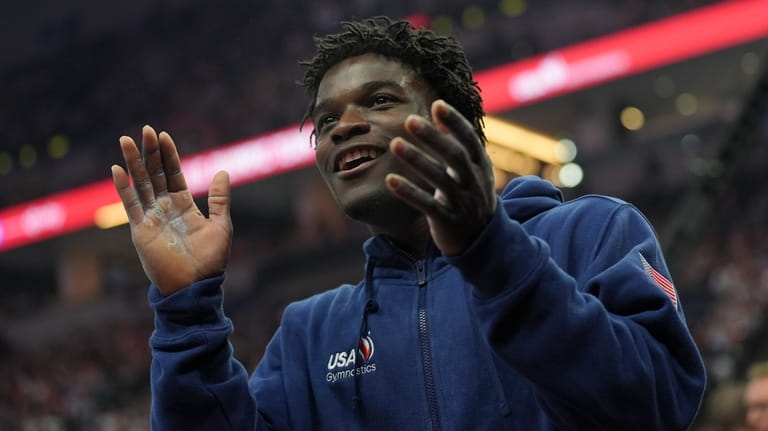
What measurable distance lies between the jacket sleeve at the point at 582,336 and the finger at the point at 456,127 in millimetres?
Answer: 123

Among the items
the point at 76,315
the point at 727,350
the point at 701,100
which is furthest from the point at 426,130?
the point at 76,315

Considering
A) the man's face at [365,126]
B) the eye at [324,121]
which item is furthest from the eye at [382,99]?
the eye at [324,121]

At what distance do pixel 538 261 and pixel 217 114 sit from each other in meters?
20.4

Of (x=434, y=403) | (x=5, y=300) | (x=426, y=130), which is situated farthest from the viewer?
(x=5, y=300)

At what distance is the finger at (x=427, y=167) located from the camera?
5.57ft

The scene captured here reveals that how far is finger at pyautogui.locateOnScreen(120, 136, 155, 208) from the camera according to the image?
221 cm

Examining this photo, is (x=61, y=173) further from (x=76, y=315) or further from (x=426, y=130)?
(x=426, y=130)

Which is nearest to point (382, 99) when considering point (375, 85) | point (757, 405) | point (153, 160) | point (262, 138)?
point (375, 85)

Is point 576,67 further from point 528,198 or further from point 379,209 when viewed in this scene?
point 379,209

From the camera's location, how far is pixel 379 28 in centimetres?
248

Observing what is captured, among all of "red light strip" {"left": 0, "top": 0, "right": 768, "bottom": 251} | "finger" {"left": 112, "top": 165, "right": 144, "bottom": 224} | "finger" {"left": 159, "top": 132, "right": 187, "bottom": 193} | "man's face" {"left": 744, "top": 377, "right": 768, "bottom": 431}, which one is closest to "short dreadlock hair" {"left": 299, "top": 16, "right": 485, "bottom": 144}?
"finger" {"left": 159, "top": 132, "right": 187, "bottom": 193}

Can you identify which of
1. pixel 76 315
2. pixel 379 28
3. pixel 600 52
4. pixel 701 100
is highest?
pixel 379 28

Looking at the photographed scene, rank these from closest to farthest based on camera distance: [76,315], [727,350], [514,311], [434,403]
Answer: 1. [514,311]
2. [434,403]
3. [727,350]
4. [76,315]

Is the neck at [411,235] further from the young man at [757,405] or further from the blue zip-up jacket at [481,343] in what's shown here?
the young man at [757,405]
